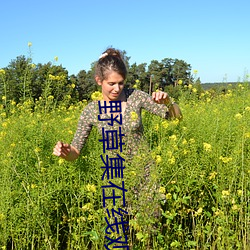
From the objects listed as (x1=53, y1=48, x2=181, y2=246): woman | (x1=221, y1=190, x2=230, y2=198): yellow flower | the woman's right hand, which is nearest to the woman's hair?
(x1=53, y1=48, x2=181, y2=246): woman

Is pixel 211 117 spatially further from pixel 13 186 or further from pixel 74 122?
pixel 13 186

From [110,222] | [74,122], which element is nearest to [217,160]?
[110,222]

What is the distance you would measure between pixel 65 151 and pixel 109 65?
22.2 inches

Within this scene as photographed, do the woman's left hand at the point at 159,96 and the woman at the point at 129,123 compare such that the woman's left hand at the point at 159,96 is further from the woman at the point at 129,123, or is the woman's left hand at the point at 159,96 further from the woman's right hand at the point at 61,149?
the woman's right hand at the point at 61,149

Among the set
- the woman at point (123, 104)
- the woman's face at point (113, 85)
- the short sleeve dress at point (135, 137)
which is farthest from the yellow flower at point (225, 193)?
the woman's face at point (113, 85)

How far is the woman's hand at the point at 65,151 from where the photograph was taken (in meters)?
2.06

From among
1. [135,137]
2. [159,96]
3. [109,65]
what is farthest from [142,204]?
[109,65]

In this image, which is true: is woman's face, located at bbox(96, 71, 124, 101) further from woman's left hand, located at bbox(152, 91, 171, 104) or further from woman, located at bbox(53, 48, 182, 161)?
woman's left hand, located at bbox(152, 91, 171, 104)

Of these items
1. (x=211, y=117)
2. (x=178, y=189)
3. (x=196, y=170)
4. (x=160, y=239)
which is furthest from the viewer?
(x=211, y=117)

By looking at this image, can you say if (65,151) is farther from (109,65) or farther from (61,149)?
(109,65)

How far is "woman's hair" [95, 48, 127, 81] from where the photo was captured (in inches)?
86.4

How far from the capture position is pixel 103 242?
82.4 inches

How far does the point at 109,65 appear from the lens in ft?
7.23

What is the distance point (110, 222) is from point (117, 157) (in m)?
0.35
